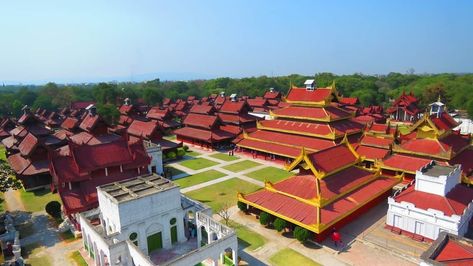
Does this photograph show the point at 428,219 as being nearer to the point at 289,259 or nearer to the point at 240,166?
the point at 289,259

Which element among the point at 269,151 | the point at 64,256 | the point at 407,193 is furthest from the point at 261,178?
the point at 64,256

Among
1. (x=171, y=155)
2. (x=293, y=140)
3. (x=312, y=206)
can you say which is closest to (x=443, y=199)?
(x=312, y=206)

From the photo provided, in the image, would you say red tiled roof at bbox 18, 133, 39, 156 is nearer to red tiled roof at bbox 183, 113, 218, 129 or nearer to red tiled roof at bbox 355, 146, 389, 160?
red tiled roof at bbox 183, 113, 218, 129

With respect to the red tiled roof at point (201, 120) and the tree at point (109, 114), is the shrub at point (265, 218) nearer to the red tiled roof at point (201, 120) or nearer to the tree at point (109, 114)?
the red tiled roof at point (201, 120)

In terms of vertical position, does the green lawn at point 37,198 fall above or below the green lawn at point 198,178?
above

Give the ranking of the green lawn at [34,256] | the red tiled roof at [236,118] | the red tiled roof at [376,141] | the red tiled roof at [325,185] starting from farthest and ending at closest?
the red tiled roof at [236,118], the red tiled roof at [376,141], the red tiled roof at [325,185], the green lawn at [34,256]

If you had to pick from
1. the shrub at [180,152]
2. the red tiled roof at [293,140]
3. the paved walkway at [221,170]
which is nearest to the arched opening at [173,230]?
the paved walkway at [221,170]

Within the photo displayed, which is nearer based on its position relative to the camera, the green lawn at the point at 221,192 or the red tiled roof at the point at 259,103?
the green lawn at the point at 221,192
